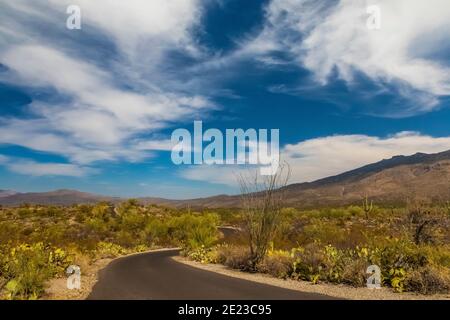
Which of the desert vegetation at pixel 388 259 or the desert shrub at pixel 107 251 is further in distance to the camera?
the desert shrub at pixel 107 251

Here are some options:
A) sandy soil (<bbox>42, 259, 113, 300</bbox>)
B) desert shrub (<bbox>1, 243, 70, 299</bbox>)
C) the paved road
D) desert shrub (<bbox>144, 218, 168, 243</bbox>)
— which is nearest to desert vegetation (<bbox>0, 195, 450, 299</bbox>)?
desert shrub (<bbox>1, 243, 70, 299</bbox>)

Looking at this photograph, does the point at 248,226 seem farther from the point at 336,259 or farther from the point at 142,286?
the point at 142,286

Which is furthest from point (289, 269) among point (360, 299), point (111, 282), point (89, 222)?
point (89, 222)

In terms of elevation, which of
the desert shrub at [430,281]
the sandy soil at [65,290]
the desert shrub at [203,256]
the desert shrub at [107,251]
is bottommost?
the desert shrub at [107,251]

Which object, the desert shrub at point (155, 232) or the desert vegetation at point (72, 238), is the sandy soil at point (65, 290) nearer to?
the desert vegetation at point (72, 238)

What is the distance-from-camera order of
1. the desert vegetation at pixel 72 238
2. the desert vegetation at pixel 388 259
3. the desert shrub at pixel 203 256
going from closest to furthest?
the desert vegetation at pixel 388 259, the desert vegetation at pixel 72 238, the desert shrub at pixel 203 256

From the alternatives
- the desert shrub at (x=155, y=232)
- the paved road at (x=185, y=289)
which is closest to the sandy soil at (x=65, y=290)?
the paved road at (x=185, y=289)

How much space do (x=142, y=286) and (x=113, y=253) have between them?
17.3m

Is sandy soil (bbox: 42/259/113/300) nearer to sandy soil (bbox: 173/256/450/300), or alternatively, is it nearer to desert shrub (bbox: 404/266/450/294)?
sandy soil (bbox: 173/256/450/300)

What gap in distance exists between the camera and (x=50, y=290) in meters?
12.0

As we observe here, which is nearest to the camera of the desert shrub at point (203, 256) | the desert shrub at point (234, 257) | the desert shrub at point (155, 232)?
the desert shrub at point (234, 257)
